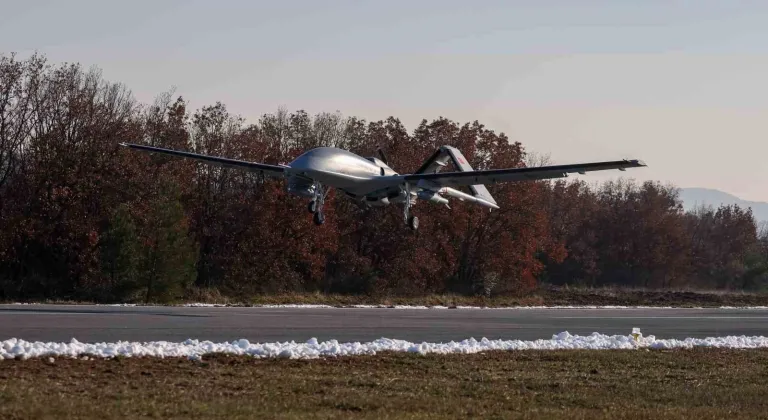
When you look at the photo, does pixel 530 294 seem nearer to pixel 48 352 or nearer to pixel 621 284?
pixel 621 284

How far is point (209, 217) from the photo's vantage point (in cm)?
6831

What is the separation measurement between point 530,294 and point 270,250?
18446 millimetres

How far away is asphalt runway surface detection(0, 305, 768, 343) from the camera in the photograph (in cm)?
2502

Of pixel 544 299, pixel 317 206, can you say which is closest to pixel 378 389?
pixel 317 206

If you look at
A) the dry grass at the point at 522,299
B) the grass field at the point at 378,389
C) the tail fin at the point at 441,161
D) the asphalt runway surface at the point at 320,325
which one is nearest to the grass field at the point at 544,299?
the dry grass at the point at 522,299

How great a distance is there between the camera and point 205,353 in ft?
66.7

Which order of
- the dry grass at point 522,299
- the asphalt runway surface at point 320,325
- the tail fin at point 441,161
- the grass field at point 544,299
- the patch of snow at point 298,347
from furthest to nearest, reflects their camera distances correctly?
the grass field at point 544,299 < the dry grass at point 522,299 < the tail fin at point 441,161 < the asphalt runway surface at point 320,325 < the patch of snow at point 298,347

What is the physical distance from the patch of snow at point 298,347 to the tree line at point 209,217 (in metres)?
27.7

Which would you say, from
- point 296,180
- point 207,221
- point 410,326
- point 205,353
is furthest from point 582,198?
point 205,353

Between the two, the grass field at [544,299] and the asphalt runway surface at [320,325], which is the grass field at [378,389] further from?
the grass field at [544,299]

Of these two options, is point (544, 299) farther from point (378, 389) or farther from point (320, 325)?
point (378, 389)

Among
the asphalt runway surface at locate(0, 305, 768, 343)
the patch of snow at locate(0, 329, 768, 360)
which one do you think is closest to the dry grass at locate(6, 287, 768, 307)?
the asphalt runway surface at locate(0, 305, 768, 343)

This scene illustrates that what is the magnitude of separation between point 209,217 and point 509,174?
29990 millimetres

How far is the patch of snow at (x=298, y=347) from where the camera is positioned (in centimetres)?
1902
